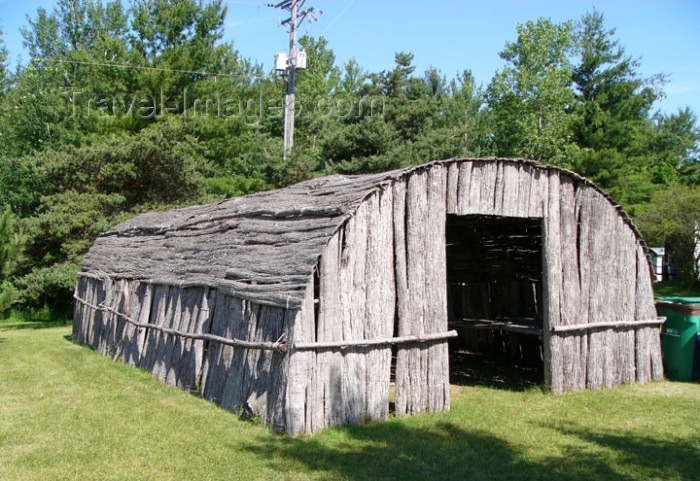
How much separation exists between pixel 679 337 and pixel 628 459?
4.66m

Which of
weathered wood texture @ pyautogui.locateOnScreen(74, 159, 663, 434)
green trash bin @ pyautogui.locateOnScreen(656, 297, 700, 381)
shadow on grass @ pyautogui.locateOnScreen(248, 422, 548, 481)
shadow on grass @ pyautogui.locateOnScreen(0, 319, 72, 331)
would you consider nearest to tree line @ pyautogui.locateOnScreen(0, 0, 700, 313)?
shadow on grass @ pyautogui.locateOnScreen(0, 319, 72, 331)

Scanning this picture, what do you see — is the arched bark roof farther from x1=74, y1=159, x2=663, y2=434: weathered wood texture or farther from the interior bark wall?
the interior bark wall

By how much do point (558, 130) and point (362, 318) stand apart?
3105cm

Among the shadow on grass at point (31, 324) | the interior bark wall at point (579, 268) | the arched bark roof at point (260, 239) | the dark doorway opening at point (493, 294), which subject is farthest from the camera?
the shadow on grass at point (31, 324)

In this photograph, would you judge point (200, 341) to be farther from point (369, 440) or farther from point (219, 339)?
point (369, 440)

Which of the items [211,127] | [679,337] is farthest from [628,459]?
[211,127]

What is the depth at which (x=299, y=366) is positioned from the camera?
7844 mm

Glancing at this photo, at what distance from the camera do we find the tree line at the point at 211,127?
2364cm

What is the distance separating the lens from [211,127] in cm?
2902

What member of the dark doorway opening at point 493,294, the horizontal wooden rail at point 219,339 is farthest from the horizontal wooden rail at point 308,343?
the dark doorway opening at point 493,294

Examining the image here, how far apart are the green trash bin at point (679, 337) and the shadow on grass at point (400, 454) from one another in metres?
4.95

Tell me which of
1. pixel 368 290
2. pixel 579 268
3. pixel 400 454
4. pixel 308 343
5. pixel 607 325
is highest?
pixel 579 268

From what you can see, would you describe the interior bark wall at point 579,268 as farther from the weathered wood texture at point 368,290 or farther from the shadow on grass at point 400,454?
the shadow on grass at point 400,454

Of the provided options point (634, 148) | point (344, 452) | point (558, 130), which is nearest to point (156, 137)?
point (344, 452)
